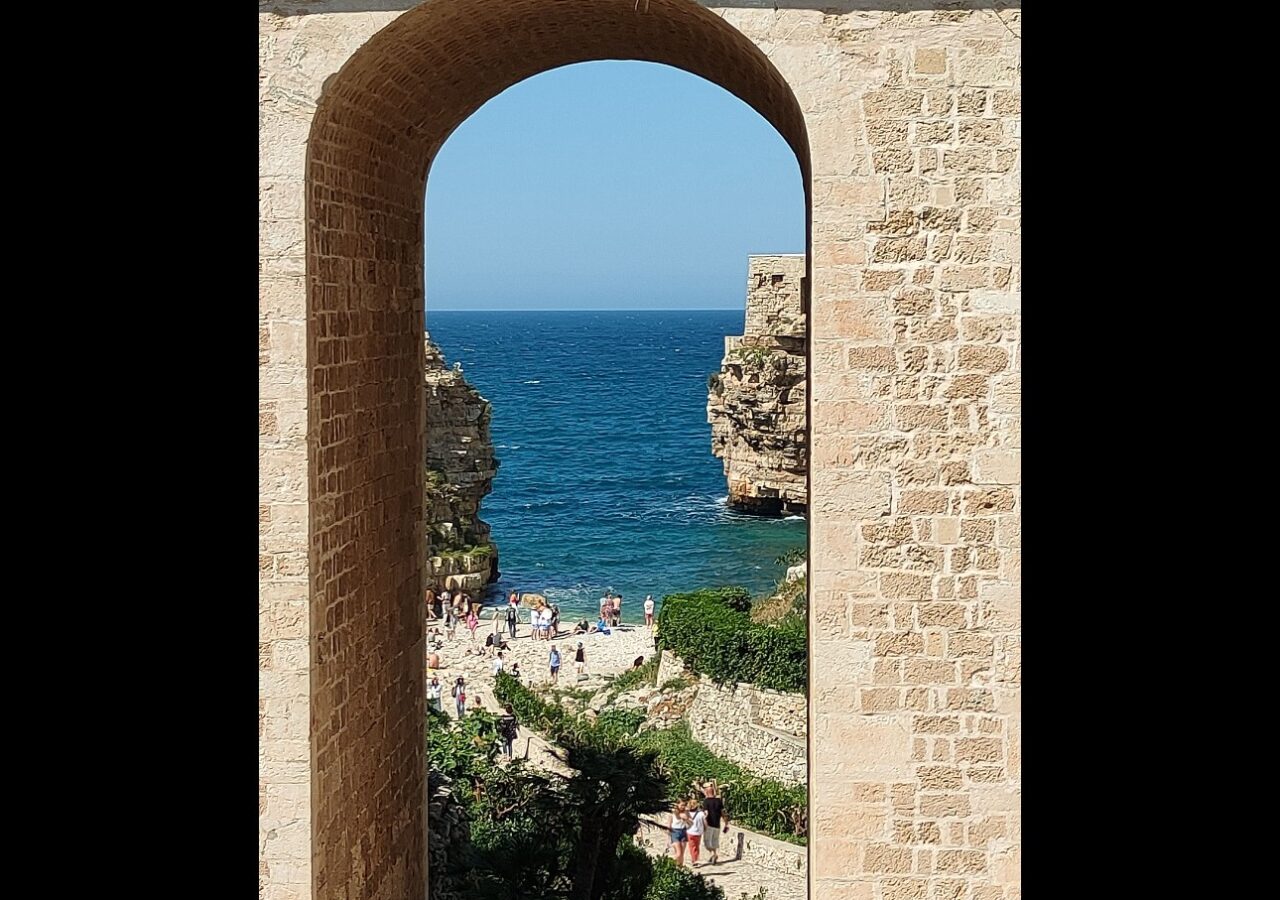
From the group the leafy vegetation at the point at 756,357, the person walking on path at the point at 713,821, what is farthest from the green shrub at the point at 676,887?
the leafy vegetation at the point at 756,357

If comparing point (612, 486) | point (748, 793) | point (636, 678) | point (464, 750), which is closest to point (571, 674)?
point (636, 678)

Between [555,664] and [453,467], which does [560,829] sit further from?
[453,467]

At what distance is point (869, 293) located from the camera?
5863 millimetres

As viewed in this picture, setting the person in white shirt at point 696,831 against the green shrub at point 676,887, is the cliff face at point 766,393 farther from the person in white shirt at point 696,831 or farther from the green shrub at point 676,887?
the green shrub at point 676,887

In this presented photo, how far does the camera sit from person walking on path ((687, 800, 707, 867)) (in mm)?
16719

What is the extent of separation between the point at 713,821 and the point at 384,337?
11.7 meters

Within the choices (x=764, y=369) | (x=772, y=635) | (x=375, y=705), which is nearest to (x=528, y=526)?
(x=764, y=369)

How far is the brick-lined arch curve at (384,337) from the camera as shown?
6.27m

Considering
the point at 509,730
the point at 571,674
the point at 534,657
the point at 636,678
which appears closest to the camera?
the point at 509,730

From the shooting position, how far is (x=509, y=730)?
20.2 meters

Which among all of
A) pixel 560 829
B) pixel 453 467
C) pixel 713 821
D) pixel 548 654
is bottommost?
pixel 548 654
